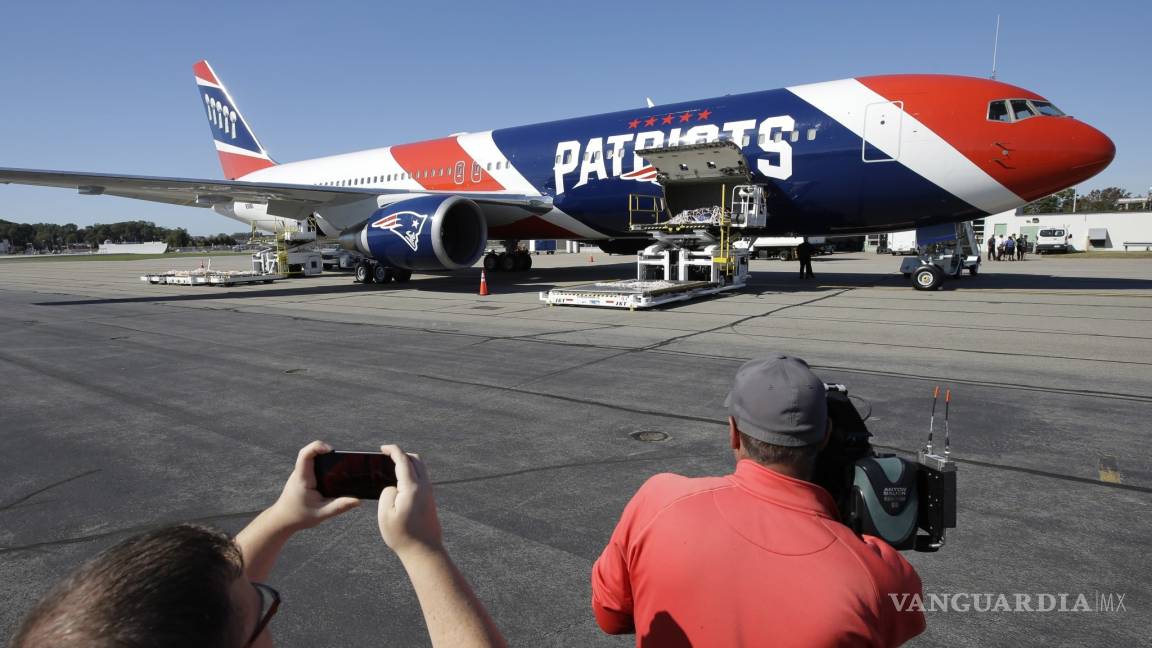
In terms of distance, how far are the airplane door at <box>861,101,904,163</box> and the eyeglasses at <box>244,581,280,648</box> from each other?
12.7m

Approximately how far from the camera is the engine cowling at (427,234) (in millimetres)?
14172

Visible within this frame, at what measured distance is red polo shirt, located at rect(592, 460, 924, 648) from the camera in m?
1.22

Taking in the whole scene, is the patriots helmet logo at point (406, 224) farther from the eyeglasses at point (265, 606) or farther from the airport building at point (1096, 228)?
the airport building at point (1096, 228)

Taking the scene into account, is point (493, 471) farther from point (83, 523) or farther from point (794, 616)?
point (794, 616)

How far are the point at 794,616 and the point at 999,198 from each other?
41.6 ft

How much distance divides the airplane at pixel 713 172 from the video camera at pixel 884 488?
11.7m

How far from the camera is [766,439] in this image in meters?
1.43

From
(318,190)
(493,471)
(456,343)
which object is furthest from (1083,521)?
(318,190)

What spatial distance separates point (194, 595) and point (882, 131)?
13.0m

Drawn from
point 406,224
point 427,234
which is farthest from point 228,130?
point 427,234

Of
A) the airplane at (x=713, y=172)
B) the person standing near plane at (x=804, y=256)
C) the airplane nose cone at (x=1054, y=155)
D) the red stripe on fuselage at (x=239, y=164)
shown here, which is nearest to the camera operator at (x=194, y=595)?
the airplane at (x=713, y=172)

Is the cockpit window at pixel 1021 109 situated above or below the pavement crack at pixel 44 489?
above

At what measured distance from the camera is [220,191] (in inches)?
601

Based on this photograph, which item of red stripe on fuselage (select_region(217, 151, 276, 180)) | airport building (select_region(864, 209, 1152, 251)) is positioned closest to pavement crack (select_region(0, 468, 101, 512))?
red stripe on fuselage (select_region(217, 151, 276, 180))
